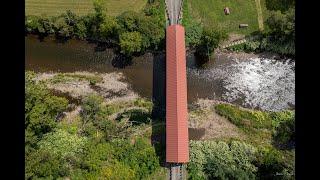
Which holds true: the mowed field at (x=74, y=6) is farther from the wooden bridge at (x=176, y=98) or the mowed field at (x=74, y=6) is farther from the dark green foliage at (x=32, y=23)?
the wooden bridge at (x=176, y=98)

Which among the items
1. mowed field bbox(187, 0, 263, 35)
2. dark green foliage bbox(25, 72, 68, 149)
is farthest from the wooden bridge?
dark green foliage bbox(25, 72, 68, 149)

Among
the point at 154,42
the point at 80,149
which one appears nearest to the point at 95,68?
the point at 154,42

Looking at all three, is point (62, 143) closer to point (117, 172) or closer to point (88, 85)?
point (117, 172)

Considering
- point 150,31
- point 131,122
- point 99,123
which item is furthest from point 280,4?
point 99,123

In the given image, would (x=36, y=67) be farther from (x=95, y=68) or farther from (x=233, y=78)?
(x=233, y=78)

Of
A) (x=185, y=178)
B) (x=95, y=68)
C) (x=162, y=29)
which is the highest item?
(x=162, y=29)

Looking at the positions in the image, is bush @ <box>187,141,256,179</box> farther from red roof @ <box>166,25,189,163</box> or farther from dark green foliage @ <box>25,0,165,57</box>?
dark green foliage @ <box>25,0,165,57</box>
